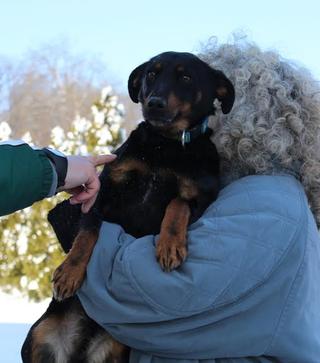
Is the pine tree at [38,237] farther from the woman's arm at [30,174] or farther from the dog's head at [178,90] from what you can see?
the woman's arm at [30,174]

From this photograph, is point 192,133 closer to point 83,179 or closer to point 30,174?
point 83,179

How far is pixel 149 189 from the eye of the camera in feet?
9.09

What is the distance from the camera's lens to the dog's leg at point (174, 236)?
7.20ft

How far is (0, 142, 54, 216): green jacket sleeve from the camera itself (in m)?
1.77

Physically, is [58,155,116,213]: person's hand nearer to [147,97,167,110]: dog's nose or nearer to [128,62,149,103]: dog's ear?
[147,97,167,110]: dog's nose

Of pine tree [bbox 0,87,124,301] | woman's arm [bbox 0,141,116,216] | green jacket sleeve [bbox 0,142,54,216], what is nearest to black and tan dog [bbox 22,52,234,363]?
woman's arm [bbox 0,141,116,216]

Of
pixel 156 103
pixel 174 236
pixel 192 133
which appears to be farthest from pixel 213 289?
pixel 156 103

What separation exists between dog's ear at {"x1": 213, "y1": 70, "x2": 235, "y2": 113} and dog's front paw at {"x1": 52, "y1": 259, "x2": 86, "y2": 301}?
2.82 ft

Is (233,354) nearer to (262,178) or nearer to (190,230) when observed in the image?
(190,230)

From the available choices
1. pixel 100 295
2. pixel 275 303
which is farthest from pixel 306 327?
pixel 100 295

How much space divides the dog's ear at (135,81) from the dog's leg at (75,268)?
0.94 metres

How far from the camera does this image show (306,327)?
7.30 feet

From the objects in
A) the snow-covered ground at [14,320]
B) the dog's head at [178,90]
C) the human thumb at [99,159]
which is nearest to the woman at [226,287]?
the human thumb at [99,159]

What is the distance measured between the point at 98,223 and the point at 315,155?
0.86m
